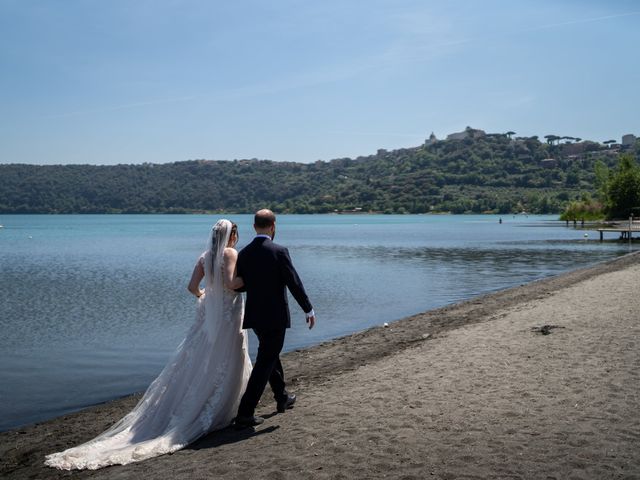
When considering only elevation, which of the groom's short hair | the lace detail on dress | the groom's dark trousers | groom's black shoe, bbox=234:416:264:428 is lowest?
groom's black shoe, bbox=234:416:264:428

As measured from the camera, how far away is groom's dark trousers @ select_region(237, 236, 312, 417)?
7168mm

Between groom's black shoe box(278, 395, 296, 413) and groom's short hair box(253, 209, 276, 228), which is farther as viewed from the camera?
groom's black shoe box(278, 395, 296, 413)

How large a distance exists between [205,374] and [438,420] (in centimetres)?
274

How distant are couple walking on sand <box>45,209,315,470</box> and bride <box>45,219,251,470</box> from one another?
0.04ft

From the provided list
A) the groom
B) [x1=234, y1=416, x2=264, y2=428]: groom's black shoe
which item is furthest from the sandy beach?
the groom

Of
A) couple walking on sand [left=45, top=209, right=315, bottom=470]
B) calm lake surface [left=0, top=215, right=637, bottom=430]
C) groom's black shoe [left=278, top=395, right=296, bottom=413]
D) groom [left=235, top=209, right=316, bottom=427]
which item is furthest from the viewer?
calm lake surface [left=0, top=215, right=637, bottom=430]

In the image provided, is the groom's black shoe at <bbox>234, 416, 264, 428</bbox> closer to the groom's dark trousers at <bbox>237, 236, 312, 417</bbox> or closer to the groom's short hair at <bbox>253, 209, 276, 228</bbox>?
the groom's dark trousers at <bbox>237, 236, 312, 417</bbox>

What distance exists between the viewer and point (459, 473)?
5555 millimetres

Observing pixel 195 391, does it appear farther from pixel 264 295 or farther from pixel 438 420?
pixel 438 420

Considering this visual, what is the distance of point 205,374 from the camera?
7105 mm

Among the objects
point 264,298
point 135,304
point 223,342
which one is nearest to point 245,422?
point 223,342

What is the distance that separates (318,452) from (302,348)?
28.4 ft

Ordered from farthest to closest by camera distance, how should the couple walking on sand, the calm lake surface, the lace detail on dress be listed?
the calm lake surface, the couple walking on sand, the lace detail on dress

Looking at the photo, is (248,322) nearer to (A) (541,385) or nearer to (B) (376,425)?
(B) (376,425)
